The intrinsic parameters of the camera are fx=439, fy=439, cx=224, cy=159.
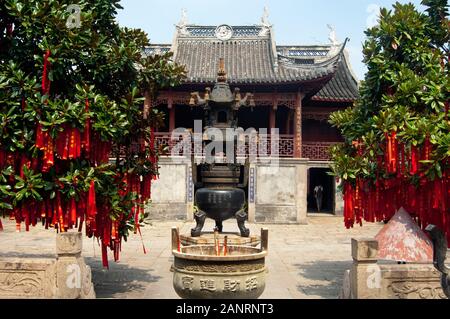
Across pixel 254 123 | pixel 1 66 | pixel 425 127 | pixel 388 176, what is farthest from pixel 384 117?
pixel 254 123

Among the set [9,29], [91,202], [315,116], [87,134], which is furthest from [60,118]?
[315,116]

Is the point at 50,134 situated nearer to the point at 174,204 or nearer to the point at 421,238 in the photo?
the point at 421,238

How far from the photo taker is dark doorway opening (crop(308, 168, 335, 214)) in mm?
21881

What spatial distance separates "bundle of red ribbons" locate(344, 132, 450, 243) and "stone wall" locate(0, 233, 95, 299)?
3.84 m

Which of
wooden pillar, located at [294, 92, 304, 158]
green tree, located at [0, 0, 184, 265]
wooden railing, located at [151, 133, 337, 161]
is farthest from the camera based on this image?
wooden pillar, located at [294, 92, 304, 158]

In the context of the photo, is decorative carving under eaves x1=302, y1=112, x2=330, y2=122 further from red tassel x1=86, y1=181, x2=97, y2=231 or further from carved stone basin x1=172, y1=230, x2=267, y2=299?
red tassel x1=86, y1=181, x2=97, y2=231

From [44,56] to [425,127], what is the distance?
450cm

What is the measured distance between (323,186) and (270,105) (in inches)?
251

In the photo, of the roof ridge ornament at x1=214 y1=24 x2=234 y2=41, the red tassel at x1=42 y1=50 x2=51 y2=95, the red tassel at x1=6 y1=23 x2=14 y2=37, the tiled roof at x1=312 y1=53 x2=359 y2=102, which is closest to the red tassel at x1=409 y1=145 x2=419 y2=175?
the red tassel at x1=42 y1=50 x2=51 y2=95

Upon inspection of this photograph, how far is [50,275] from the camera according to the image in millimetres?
5203

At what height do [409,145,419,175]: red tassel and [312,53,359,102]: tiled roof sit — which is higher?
[312,53,359,102]: tiled roof

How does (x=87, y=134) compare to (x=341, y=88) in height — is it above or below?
below

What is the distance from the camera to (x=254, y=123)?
21.4 metres

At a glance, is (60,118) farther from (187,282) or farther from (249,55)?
(249,55)
